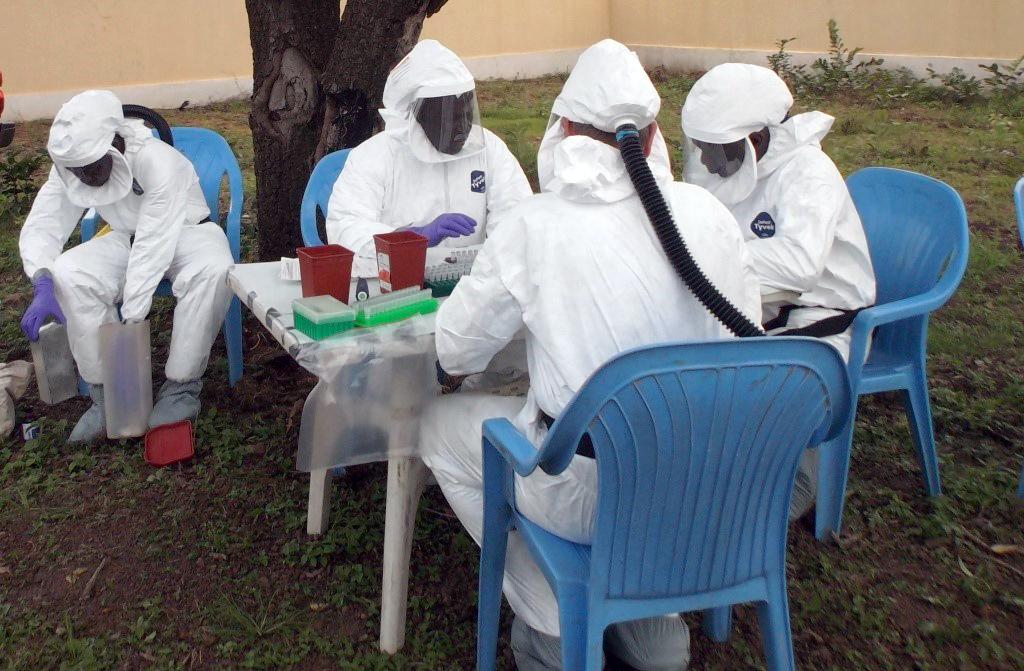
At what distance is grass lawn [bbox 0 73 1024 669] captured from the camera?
8.19 ft

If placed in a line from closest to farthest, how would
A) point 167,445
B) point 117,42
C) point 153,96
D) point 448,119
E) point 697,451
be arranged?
point 697,451 < point 448,119 < point 167,445 < point 117,42 < point 153,96

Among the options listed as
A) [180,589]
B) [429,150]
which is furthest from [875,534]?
[180,589]

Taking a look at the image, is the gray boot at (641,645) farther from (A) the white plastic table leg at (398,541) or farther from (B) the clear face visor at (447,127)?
(B) the clear face visor at (447,127)

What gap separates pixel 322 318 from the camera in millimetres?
2111

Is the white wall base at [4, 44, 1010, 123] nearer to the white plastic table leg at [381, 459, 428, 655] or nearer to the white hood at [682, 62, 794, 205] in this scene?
the white hood at [682, 62, 794, 205]

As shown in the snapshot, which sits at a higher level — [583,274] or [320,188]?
[583,274]

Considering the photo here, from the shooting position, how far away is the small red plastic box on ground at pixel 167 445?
133 inches

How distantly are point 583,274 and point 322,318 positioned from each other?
Answer: 0.63 meters

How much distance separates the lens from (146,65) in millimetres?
9125

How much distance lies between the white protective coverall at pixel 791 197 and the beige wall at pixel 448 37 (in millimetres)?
6621

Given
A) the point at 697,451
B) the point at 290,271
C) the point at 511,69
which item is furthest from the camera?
the point at 511,69

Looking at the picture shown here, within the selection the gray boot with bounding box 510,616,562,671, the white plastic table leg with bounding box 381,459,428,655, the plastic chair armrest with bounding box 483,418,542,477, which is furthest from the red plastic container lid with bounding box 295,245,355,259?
the gray boot with bounding box 510,616,562,671

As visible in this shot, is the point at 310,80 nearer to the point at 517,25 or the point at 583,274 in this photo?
the point at 583,274

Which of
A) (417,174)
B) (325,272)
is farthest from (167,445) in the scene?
(325,272)
